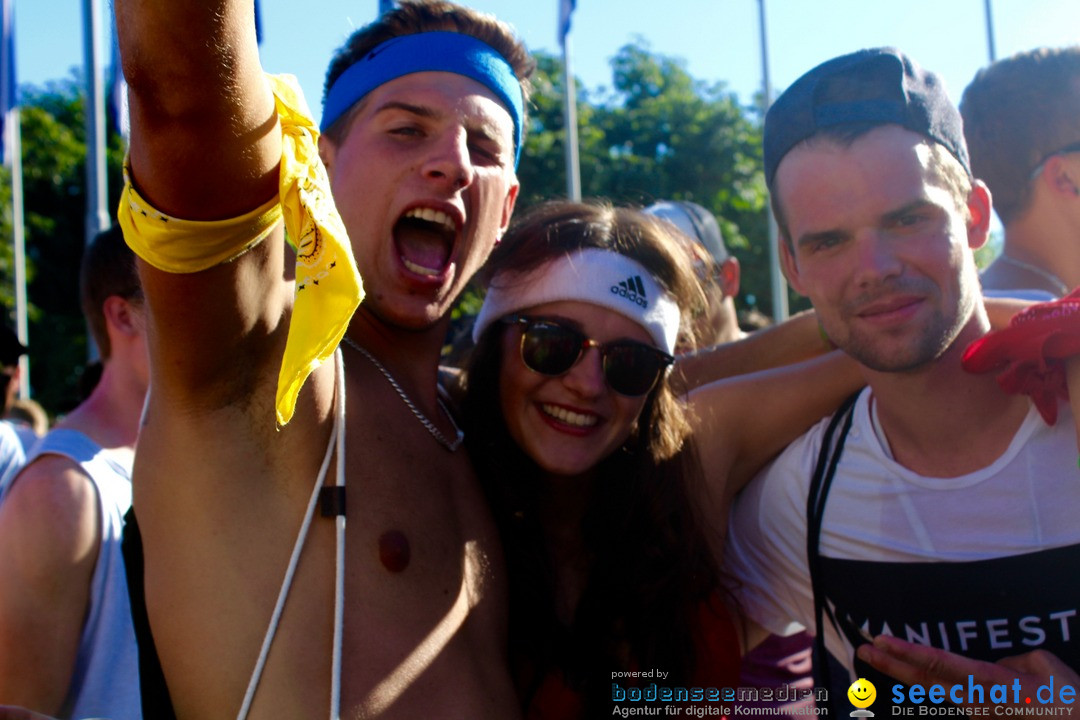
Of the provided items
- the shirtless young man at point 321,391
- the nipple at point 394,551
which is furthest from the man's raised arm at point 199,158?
the nipple at point 394,551

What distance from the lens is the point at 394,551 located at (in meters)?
1.83

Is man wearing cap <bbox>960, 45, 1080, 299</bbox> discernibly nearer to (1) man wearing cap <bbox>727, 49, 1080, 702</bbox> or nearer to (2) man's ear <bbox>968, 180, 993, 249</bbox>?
(2) man's ear <bbox>968, 180, 993, 249</bbox>

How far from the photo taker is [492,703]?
6.47 ft

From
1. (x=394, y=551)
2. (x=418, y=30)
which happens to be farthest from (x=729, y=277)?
(x=394, y=551)

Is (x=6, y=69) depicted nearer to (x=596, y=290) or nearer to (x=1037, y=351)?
(x=596, y=290)

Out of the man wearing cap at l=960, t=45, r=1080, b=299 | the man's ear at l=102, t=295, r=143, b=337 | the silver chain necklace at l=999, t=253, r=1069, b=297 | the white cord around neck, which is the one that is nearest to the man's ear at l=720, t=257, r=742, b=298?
the man wearing cap at l=960, t=45, r=1080, b=299

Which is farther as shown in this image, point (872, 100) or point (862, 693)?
point (872, 100)

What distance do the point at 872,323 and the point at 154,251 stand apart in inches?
71.5

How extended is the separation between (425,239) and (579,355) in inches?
22.9

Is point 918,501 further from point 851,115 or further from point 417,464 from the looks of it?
point 417,464

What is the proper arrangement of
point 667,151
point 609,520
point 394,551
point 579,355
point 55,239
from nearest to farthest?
point 394,551, point 579,355, point 609,520, point 667,151, point 55,239

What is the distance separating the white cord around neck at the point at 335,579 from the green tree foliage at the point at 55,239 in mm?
22483

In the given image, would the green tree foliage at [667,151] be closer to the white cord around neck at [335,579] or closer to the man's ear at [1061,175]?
the man's ear at [1061,175]

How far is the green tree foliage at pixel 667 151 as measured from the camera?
2044 cm
